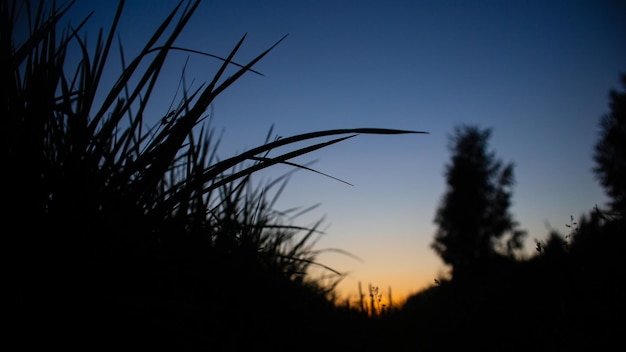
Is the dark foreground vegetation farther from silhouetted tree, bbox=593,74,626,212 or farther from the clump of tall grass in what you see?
silhouetted tree, bbox=593,74,626,212

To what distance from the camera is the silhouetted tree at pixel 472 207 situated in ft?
60.5

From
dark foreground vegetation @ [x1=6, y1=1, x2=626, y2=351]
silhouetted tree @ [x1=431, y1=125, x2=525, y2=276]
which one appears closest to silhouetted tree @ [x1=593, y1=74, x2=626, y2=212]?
silhouetted tree @ [x1=431, y1=125, x2=525, y2=276]

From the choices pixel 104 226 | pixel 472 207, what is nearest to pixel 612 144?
pixel 472 207

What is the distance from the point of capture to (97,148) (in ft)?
1.90

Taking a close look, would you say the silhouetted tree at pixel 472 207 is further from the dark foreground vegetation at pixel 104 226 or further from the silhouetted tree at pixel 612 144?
the dark foreground vegetation at pixel 104 226

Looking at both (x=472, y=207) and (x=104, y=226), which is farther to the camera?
(x=472, y=207)

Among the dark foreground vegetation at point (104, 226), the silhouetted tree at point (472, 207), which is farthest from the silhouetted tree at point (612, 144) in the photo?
the dark foreground vegetation at point (104, 226)

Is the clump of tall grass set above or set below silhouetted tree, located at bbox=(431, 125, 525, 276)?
below

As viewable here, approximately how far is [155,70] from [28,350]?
491mm

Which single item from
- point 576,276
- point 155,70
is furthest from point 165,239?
point 576,276

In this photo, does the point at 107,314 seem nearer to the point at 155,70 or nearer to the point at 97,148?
the point at 97,148

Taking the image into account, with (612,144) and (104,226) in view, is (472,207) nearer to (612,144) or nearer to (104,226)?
(612,144)

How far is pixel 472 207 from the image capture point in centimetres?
1875

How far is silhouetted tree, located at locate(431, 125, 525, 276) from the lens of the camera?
60.5 feet
